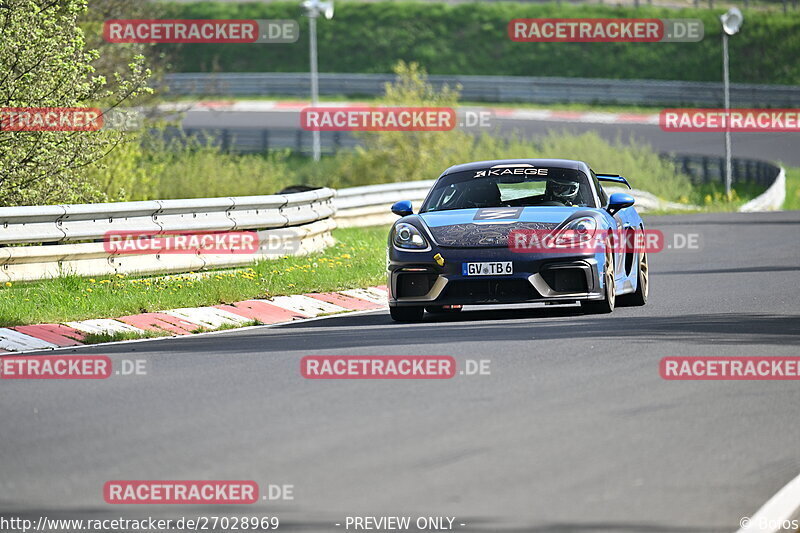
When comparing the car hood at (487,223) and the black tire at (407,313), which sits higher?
the car hood at (487,223)

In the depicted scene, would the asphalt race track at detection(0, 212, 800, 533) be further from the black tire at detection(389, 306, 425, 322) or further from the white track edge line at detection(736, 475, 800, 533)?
the black tire at detection(389, 306, 425, 322)

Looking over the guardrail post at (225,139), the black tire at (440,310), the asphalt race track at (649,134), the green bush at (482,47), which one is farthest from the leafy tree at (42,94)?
the green bush at (482,47)

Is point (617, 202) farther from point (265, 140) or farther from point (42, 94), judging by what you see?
point (265, 140)

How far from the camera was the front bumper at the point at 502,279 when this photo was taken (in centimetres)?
1294

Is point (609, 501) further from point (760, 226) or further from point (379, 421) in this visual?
point (760, 226)

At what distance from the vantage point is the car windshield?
14.1 m

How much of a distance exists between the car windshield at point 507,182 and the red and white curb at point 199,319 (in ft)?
5.59

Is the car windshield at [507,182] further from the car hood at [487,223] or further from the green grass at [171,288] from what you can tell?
the green grass at [171,288]

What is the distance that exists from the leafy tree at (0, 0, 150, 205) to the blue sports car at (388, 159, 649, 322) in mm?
5813

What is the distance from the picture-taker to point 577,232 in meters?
13.2

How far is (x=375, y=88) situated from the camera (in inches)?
2399

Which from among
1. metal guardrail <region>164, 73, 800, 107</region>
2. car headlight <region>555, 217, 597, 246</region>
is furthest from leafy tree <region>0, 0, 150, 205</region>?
metal guardrail <region>164, 73, 800, 107</region>

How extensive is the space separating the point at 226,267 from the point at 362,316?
3.17 meters

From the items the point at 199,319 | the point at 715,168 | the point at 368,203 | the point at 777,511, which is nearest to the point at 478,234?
the point at 199,319
